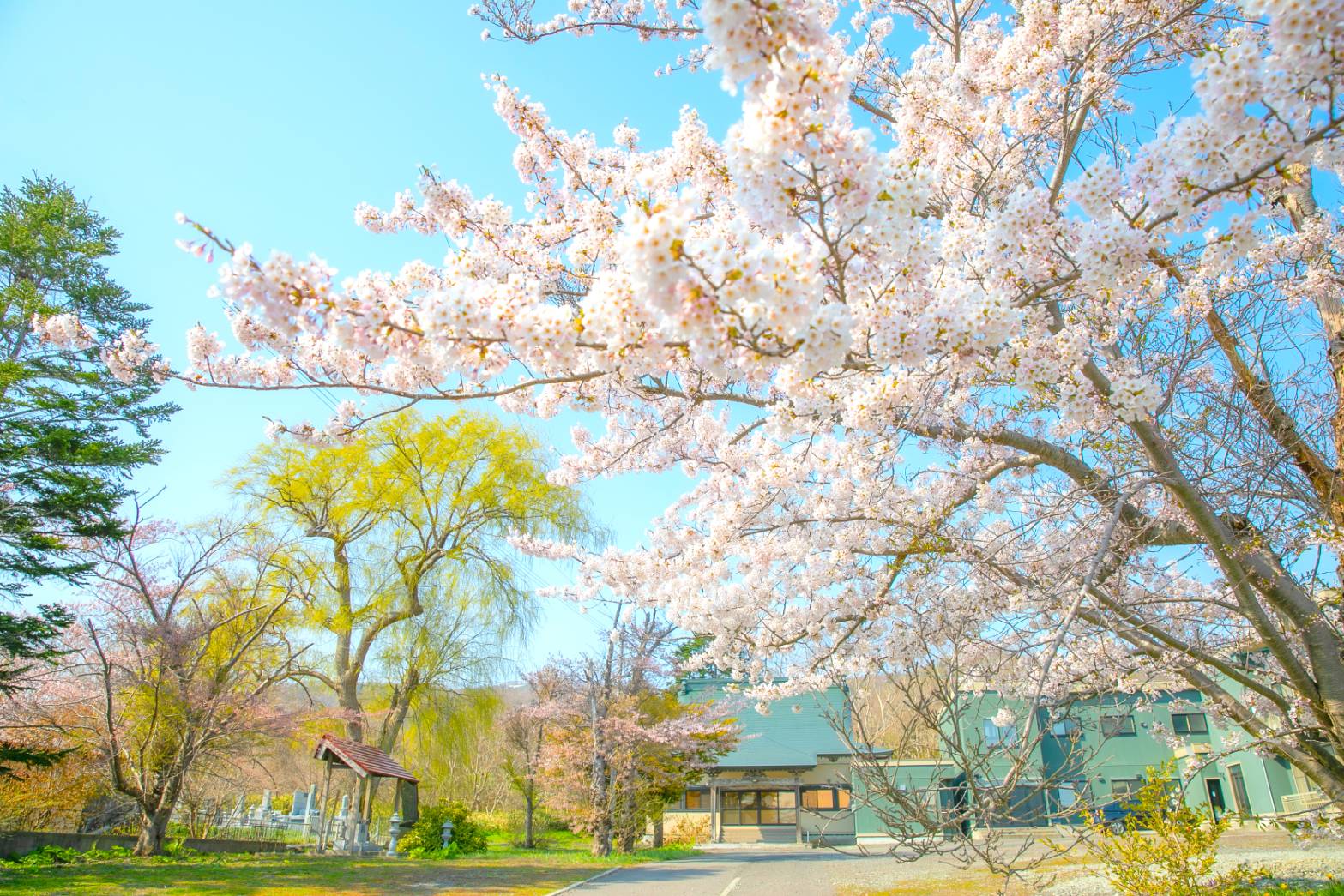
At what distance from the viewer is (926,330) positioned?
2.51 m

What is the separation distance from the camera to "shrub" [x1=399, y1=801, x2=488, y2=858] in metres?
14.0

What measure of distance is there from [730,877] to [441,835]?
6.59 m

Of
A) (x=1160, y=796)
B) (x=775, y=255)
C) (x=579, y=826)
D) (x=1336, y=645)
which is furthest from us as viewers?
(x=579, y=826)

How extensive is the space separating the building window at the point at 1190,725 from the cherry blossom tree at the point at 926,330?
64.1 ft

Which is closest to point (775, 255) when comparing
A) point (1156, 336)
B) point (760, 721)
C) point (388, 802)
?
point (1156, 336)

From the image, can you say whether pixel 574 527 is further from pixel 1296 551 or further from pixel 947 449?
pixel 1296 551

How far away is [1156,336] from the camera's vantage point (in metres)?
5.00

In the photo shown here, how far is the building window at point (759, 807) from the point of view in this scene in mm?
22078

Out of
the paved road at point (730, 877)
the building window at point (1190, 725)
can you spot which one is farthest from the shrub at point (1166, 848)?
the building window at point (1190, 725)

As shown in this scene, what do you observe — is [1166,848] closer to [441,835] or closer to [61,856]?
[61,856]

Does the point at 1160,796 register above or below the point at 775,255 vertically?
below

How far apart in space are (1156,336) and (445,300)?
16.3ft

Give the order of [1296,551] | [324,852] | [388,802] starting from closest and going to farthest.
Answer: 1. [1296,551]
2. [324,852]
3. [388,802]

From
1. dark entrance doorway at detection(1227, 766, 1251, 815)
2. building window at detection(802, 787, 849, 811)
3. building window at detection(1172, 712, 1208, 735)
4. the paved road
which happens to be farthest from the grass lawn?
building window at detection(1172, 712, 1208, 735)
